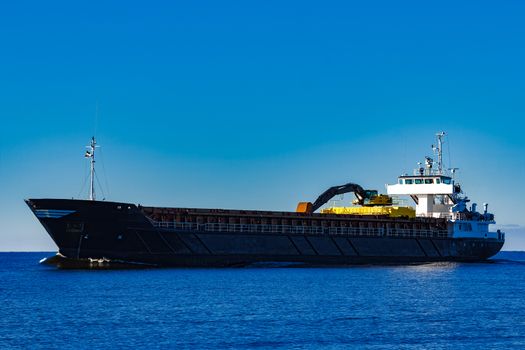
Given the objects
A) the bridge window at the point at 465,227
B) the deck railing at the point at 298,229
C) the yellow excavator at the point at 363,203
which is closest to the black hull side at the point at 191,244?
A: the deck railing at the point at 298,229

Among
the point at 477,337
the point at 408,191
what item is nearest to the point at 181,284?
the point at 477,337

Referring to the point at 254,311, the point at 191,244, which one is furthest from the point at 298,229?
the point at 254,311

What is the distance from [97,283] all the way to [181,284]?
5.70 m

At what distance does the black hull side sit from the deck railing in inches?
18.7

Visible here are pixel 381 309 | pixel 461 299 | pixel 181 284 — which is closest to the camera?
pixel 381 309

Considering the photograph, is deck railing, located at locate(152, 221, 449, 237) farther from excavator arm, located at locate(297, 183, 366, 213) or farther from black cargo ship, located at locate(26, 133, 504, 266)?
excavator arm, located at locate(297, 183, 366, 213)

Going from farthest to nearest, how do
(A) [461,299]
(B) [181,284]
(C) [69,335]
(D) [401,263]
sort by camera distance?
(D) [401,263] < (B) [181,284] < (A) [461,299] < (C) [69,335]

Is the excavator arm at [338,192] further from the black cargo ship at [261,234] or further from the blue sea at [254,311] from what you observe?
the blue sea at [254,311]

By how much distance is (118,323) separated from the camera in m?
39.6

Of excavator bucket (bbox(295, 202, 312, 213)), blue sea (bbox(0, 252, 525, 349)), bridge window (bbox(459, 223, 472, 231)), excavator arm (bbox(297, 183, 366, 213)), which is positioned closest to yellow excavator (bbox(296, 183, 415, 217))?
excavator arm (bbox(297, 183, 366, 213))

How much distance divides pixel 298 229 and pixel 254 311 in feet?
109

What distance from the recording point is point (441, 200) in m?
95.0

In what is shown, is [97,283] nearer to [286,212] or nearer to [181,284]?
[181,284]

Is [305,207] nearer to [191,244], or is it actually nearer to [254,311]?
[191,244]
